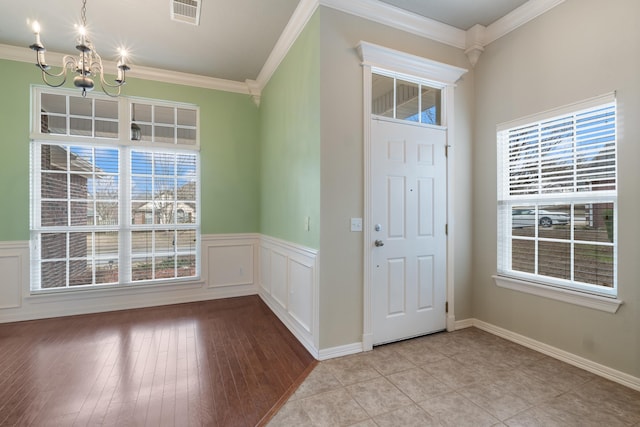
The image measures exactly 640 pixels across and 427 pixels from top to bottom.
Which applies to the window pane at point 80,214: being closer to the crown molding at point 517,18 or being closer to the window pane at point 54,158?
the window pane at point 54,158

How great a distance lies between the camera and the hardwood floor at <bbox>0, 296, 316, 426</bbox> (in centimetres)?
192

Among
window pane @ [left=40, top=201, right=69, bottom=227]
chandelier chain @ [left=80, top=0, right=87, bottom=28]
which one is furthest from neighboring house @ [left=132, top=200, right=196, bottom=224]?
chandelier chain @ [left=80, top=0, right=87, bottom=28]

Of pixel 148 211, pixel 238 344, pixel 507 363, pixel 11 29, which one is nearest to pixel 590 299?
pixel 507 363

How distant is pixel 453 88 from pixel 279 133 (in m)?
2.03

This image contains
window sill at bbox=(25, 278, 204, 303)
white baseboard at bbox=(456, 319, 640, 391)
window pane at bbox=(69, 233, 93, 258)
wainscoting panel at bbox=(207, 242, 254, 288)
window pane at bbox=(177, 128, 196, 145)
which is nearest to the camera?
white baseboard at bbox=(456, 319, 640, 391)

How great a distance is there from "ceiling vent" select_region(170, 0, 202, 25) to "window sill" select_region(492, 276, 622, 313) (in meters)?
3.98

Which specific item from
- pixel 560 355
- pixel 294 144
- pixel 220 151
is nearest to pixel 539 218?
pixel 560 355

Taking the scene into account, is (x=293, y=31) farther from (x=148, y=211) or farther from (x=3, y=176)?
(x=3, y=176)

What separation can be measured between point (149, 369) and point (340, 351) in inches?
63.2

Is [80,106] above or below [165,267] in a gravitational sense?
above

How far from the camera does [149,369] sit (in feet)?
8.02

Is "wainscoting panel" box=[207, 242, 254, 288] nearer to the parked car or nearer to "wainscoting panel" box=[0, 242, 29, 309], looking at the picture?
"wainscoting panel" box=[0, 242, 29, 309]

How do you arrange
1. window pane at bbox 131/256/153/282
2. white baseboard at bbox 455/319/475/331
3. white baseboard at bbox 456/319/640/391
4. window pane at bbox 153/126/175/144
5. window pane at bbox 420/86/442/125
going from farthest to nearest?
window pane at bbox 153/126/175/144 < window pane at bbox 131/256/153/282 < white baseboard at bbox 455/319/475/331 < window pane at bbox 420/86/442/125 < white baseboard at bbox 456/319/640/391

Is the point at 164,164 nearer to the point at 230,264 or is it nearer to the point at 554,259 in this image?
the point at 230,264
